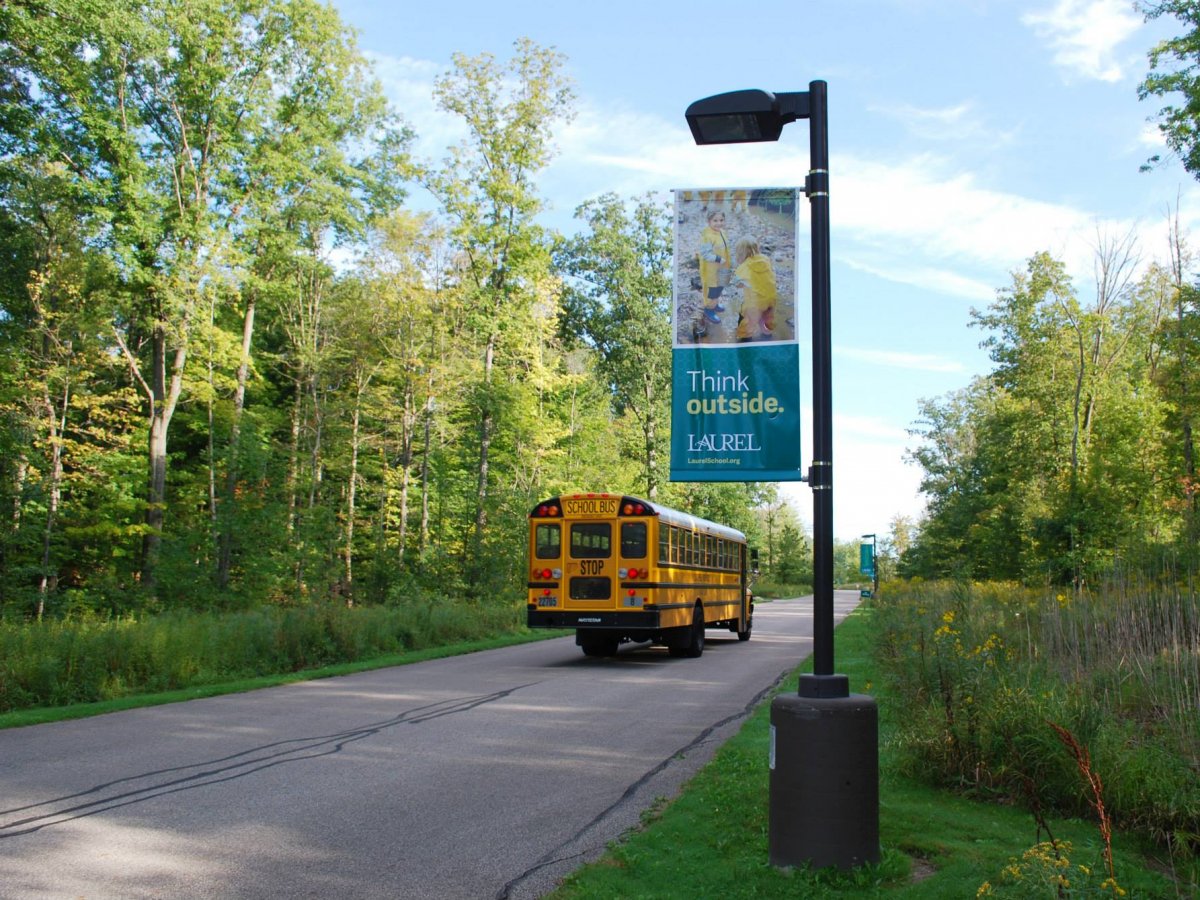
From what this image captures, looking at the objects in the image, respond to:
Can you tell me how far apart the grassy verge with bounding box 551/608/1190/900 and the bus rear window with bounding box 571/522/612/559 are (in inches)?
409

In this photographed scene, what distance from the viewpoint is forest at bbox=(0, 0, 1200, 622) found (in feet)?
83.9

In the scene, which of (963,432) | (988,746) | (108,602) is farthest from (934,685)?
(963,432)

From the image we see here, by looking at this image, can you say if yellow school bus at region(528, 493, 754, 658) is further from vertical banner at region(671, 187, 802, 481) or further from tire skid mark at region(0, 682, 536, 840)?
vertical banner at region(671, 187, 802, 481)

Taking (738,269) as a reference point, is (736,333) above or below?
below

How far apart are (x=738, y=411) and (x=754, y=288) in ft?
2.48

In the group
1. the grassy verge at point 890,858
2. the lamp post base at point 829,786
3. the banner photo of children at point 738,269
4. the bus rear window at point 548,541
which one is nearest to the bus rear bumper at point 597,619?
the bus rear window at point 548,541

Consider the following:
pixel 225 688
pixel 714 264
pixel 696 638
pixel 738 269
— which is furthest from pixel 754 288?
pixel 696 638

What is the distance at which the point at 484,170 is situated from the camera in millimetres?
32062

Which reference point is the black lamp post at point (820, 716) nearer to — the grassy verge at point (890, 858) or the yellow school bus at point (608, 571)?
the grassy verge at point (890, 858)

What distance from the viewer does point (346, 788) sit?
6996mm

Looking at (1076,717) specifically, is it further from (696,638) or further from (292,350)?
(292,350)

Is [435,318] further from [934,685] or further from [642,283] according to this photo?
[934,685]

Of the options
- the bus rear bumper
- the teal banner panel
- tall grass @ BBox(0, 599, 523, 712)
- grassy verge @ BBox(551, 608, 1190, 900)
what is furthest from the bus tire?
the teal banner panel

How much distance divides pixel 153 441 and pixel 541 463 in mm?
16916
